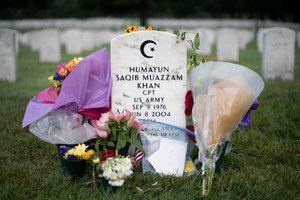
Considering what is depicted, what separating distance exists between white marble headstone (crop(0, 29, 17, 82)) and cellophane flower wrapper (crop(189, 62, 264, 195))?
6.58 metres

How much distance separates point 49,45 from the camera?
40.7 ft

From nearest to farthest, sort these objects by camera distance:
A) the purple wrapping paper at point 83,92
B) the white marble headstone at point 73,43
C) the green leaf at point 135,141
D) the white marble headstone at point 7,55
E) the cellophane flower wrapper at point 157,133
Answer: the green leaf at point 135,141
the purple wrapping paper at point 83,92
the cellophane flower wrapper at point 157,133
the white marble headstone at point 7,55
the white marble headstone at point 73,43

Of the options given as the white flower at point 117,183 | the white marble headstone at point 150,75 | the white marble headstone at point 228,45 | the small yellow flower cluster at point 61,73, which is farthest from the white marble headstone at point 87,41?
the white flower at point 117,183

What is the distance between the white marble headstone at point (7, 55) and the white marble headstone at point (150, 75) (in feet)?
19.5

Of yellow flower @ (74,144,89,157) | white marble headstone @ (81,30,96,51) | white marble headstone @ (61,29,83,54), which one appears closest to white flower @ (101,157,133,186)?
yellow flower @ (74,144,89,157)

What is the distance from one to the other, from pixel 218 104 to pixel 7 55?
689 cm

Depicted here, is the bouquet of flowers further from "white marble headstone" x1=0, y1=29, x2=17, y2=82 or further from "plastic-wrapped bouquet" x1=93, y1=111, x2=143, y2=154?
"white marble headstone" x1=0, y1=29, x2=17, y2=82

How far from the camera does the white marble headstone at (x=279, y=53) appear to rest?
8345 mm

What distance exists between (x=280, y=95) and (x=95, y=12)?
4236cm

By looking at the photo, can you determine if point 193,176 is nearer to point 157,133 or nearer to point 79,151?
point 157,133

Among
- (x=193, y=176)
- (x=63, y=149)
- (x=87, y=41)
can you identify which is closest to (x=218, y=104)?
(x=193, y=176)

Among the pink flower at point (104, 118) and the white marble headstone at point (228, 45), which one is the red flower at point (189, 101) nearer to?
the pink flower at point (104, 118)

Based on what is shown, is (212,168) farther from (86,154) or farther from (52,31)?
(52,31)

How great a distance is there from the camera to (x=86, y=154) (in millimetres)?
2883
